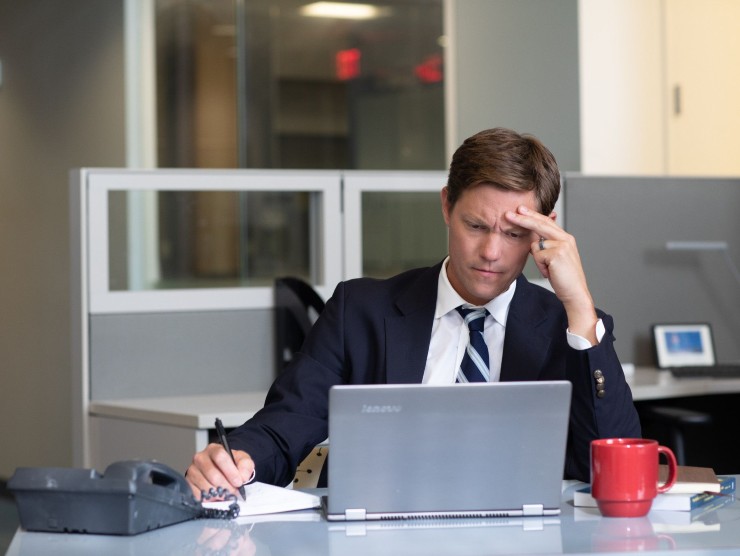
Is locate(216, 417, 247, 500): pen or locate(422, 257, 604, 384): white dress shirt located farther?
locate(422, 257, 604, 384): white dress shirt

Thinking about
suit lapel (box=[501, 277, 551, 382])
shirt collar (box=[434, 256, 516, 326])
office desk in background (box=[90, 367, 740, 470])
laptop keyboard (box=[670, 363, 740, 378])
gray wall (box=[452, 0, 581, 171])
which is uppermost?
gray wall (box=[452, 0, 581, 171])

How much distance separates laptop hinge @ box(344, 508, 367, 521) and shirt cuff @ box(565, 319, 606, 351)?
0.48m

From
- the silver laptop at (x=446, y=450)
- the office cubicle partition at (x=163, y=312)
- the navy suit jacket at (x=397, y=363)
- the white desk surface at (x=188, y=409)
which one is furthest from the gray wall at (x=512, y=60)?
the silver laptop at (x=446, y=450)

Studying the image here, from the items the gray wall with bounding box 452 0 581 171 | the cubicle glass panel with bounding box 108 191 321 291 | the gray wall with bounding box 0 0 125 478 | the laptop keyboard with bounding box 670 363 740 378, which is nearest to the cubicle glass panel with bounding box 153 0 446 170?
the cubicle glass panel with bounding box 108 191 321 291

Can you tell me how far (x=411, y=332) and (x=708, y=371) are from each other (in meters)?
1.69

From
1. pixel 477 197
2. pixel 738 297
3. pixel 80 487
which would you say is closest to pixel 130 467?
pixel 80 487

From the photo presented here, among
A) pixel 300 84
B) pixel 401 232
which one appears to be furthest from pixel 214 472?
pixel 300 84

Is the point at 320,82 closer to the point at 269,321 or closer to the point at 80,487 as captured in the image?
the point at 269,321

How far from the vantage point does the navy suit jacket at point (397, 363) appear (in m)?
1.79

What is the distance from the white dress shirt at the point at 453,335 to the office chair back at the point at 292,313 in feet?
3.73

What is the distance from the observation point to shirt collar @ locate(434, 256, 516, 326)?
1.96 metres

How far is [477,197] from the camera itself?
186cm

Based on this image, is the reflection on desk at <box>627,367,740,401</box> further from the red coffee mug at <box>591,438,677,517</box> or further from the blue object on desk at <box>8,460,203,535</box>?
the blue object on desk at <box>8,460,203,535</box>

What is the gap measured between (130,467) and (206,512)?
0.17 m
